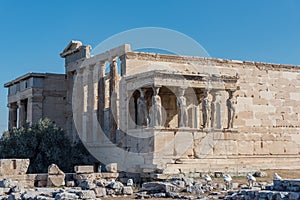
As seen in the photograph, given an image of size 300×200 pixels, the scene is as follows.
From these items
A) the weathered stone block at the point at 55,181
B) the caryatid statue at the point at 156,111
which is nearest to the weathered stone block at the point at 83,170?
the weathered stone block at the point at 55,181

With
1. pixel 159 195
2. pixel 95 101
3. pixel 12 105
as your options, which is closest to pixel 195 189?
pixel 159 195

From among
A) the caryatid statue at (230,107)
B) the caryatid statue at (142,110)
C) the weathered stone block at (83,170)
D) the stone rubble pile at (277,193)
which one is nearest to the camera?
the stone rubble pile at (277,193)

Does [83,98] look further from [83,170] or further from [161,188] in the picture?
[161,188]

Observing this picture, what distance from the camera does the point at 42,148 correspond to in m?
20.6

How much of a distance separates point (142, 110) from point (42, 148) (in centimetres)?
467

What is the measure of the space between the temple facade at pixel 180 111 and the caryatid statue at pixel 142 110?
0.04 meters

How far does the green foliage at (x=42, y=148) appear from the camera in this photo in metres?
20.5

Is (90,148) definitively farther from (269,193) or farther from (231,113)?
(269,193)

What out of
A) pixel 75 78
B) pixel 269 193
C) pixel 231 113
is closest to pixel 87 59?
pixel 75 78

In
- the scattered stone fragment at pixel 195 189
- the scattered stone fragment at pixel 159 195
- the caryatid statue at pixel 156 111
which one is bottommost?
the scattered stone fragment at pixel 159 195

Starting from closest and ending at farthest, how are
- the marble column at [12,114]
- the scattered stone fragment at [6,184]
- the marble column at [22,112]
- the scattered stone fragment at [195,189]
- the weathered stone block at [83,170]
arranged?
the scattered stone fragment at [195,189] → the scattered stone fragment at [6,184] → the weathered stone block at [83,170] → the marble column at [22,112] → the marble column at [12,114]

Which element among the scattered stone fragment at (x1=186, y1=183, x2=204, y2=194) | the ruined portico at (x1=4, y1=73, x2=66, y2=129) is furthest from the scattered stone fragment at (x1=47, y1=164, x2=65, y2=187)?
the ruined portico at (x1=4, y1=73, x2=66, y2=129)

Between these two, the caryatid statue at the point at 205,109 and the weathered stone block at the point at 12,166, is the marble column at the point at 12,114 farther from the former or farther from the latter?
the weathered stone block at the point at 12,166

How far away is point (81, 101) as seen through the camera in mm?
23844
